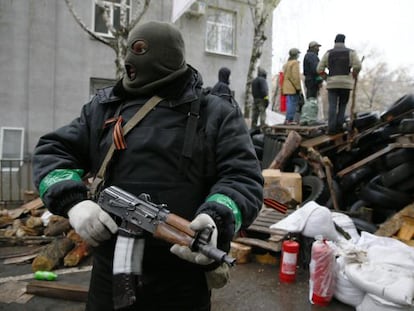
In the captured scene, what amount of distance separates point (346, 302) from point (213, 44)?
433 inches

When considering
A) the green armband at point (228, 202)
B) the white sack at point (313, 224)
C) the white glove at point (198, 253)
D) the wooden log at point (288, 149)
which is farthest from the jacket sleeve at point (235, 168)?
the wooden log at point (288, 149)

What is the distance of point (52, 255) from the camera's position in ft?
15.0

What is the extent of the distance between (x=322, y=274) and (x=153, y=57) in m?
2.72

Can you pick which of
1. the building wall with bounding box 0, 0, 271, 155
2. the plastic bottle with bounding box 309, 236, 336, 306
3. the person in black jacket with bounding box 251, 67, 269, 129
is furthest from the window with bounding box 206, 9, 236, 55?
the plastic bottle with bounding box 309, 236, 336, 306

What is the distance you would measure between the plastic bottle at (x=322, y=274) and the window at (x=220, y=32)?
10.5 m

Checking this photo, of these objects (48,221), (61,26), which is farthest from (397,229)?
(61,26)

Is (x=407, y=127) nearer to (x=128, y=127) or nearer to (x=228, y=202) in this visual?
(x=228, y=202)

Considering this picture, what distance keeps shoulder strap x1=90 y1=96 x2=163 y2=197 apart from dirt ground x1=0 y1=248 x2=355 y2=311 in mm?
2369

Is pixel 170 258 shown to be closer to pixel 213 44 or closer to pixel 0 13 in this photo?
pixel 0 13

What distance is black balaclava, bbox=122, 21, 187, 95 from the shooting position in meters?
1.69

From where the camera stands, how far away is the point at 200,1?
480 inches

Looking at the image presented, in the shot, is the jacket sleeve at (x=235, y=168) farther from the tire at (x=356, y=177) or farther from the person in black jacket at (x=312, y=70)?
the person in black jacket at (x=312, y=70)

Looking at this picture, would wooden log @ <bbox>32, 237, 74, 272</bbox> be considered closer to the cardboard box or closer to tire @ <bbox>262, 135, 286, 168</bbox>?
the cardboard box

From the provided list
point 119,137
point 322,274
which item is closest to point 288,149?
point 322,274
